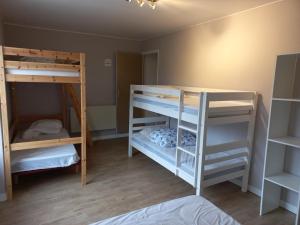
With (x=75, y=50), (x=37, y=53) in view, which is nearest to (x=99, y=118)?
(x=75, y=50)

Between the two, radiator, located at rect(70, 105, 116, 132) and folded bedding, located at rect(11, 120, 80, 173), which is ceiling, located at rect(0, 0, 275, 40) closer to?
radiator, located at rect(70, 105, 116, 132)

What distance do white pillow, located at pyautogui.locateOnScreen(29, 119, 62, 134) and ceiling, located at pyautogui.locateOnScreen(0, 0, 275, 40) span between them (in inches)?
66.4

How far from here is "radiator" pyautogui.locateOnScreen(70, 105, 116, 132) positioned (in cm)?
450

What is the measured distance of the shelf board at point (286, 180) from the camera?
210 cm

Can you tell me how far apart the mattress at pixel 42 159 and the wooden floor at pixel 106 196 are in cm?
28

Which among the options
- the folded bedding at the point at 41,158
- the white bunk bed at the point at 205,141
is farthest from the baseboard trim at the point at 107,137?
the white bunk bed at the point at 205,141

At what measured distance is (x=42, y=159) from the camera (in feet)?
8.90

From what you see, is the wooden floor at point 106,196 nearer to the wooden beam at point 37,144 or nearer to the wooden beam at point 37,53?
the wooden beam at point 37,144

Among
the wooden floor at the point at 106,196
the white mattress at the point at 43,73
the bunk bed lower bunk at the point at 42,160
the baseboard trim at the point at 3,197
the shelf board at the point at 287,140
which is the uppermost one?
the white mattress at the point at 43,73

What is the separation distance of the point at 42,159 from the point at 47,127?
1055 mm

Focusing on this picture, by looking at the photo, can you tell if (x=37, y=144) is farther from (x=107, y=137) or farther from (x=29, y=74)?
(x=107, y=137)

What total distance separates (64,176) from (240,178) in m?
2.44

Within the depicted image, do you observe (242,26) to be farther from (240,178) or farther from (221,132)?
(240,178)

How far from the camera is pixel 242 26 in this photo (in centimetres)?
279
